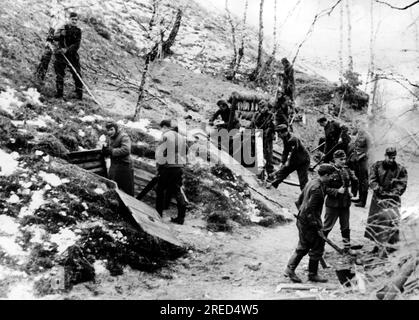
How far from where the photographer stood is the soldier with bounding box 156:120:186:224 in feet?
26.3

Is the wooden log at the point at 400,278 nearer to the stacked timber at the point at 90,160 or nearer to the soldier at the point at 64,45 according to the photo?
the stacked timber at the point at 90,160

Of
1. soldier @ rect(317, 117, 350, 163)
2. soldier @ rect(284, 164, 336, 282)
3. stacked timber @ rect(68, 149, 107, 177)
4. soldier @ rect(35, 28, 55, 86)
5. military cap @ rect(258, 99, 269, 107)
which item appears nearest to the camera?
soldier @ rect(284, 164, 336, 282)

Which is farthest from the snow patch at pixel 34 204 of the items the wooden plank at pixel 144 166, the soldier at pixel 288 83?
the soldier at pixel 288 83

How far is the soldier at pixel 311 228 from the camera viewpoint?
20.7ft

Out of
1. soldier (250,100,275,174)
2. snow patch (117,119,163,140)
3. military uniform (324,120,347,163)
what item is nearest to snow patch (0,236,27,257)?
snow patch (117,119,163,140)

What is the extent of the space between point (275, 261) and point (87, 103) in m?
5.75

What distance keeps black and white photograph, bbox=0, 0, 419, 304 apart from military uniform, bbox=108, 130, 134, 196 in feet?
0.07

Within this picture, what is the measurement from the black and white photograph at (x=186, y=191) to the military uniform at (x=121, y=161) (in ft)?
0.07

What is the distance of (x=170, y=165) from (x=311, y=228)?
280cm

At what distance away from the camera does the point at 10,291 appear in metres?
5.38

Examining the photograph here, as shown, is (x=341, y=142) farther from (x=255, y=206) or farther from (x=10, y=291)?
(x=10, y=291)

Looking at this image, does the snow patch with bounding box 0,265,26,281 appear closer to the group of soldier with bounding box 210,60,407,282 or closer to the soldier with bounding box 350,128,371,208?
Answer: the group of soldier with bounding box 210,60,407,282

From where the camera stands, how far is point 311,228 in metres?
6.34
